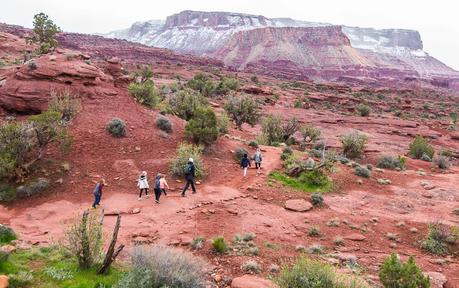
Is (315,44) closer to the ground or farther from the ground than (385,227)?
farther from the ground

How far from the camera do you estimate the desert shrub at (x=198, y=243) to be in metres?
10.8

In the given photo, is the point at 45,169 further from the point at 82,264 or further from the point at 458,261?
the point at 458,261

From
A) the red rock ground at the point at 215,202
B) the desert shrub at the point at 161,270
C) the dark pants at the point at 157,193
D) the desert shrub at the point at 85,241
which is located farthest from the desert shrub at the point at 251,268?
the dark pants at the point at 157,193

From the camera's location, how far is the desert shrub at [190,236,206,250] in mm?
10789

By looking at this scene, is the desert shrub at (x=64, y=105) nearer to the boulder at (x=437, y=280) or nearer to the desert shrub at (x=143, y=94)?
the desert shrub at (x=143, y=94)

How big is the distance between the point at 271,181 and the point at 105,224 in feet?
25.0

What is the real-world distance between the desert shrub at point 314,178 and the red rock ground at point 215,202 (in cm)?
78

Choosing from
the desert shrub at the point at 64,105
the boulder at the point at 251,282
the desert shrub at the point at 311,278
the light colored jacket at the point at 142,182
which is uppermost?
the desert shrub at the point at 64,105

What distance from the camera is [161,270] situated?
790cm

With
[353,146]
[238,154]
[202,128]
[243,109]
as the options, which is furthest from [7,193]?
[353,146]

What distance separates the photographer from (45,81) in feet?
63.9

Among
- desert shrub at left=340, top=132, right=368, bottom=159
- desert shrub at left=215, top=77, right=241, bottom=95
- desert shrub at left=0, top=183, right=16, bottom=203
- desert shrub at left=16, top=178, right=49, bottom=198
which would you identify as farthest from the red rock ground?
desert shrub at left=215, top=77, right=241, bottom=95

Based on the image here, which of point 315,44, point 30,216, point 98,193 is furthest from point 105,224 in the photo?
point 315,44

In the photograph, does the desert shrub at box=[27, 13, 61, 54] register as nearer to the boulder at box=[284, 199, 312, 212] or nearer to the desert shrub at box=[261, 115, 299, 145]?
the desert shrub at box=[261, 115, 299, 145]
